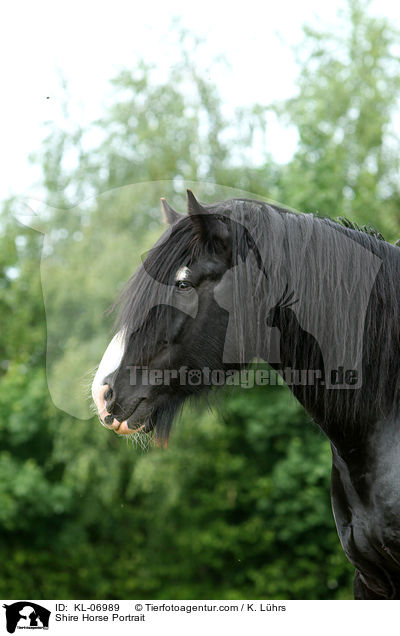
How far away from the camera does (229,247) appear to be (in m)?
2.62

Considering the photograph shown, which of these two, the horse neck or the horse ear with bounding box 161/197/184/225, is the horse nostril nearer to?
the horse neck

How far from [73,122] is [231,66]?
307cm

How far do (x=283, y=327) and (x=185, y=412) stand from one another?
24.0 feet

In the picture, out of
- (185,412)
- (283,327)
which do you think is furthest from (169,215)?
(185,412)

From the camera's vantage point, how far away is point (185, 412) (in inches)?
386

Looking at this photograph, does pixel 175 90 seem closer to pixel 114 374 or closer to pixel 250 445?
A: pixel 250 445
